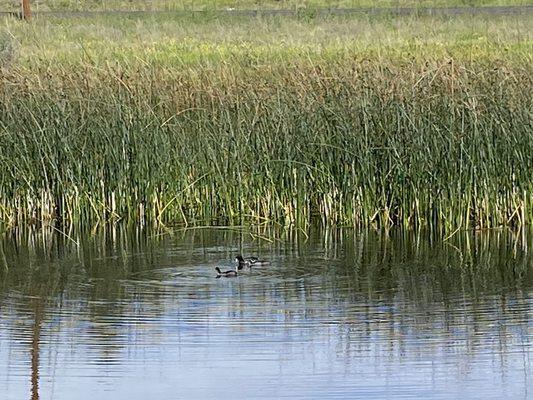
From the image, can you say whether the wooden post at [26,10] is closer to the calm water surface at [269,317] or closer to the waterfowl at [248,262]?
the calm water surface at [269,317]

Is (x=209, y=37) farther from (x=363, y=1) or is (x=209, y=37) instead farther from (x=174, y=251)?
(x=174, y=251)

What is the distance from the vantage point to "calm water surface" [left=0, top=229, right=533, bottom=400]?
7328mm

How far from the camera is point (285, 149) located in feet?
39.8

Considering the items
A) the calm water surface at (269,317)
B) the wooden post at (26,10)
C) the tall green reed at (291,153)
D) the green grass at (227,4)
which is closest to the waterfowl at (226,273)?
the calm water surface at (269,317)

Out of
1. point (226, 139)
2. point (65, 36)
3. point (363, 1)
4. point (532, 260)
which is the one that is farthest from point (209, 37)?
point (532, 260)

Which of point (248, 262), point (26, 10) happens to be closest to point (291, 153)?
point (248, 262)

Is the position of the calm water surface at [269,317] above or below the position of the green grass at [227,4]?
below

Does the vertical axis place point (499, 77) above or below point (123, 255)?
above

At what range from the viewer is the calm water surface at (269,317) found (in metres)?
7.33

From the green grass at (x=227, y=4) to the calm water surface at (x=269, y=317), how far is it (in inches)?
993

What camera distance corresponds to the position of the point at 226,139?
12.4m

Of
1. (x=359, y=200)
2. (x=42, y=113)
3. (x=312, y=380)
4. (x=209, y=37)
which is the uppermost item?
(x=209, y=37)

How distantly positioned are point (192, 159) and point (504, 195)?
249 centimetres

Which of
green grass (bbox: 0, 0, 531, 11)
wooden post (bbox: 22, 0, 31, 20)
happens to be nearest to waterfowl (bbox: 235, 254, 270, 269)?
wooden post (bbox: 22, 0, 31, 20)
